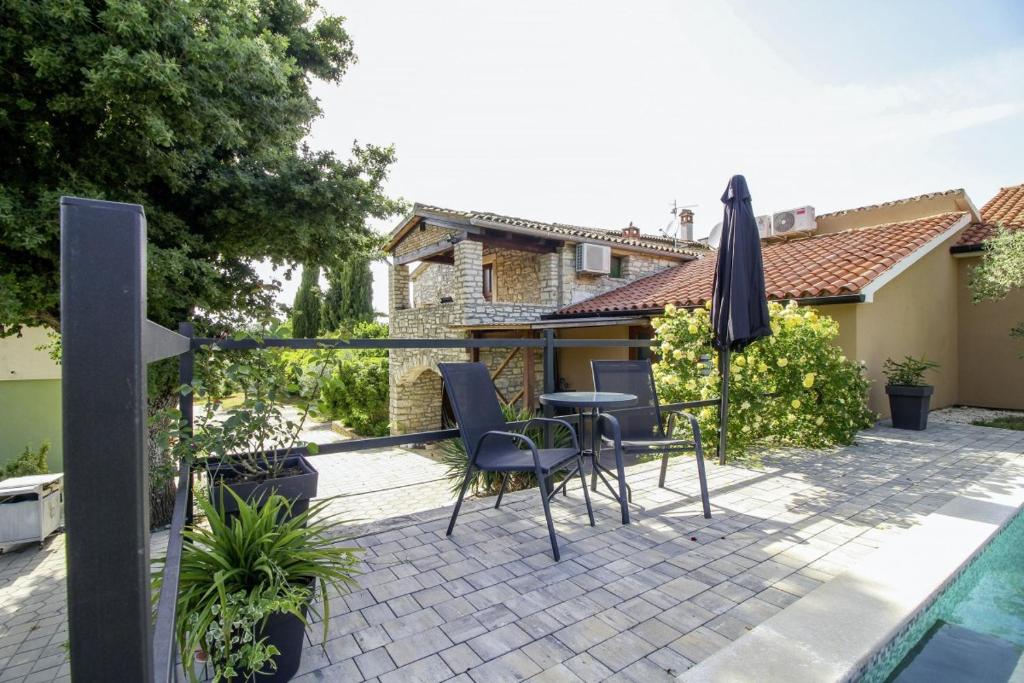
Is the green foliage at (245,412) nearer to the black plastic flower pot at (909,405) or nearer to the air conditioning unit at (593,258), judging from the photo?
the black plastic flower pot at (909,405)

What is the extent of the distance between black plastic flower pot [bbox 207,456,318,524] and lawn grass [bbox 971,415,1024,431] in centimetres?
860

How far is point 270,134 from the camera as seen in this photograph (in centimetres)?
568

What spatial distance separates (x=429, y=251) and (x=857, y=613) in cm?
1182

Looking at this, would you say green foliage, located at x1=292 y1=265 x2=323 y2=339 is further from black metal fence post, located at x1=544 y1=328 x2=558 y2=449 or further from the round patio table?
the round patio table

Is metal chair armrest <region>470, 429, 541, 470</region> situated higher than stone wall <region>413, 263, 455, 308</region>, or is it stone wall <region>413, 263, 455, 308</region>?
stone wall <region>413, 263, 455, 308</region>

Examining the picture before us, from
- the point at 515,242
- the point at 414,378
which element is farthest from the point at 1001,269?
the point at 414,378

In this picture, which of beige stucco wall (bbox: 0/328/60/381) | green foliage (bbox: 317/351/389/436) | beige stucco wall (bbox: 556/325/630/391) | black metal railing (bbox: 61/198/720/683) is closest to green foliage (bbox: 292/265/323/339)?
green foliage (bbox: 317/351/389/436)

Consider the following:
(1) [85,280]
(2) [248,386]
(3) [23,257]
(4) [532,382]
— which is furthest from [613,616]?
(4) [532,382]

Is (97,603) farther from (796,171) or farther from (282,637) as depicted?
(796,171)

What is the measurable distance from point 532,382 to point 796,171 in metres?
7.26

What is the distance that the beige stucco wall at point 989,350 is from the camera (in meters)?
8.27

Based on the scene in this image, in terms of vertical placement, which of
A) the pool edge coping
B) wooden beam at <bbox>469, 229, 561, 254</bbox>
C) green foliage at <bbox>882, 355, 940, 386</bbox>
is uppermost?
wooden beam at <bbox>469, 229, 561, 254</bbox>

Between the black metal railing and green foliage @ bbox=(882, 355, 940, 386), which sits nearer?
the black metal railing

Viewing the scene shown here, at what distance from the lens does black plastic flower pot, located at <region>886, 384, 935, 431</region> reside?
249 inches
